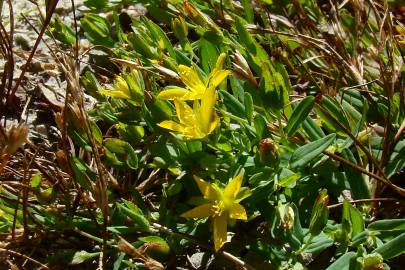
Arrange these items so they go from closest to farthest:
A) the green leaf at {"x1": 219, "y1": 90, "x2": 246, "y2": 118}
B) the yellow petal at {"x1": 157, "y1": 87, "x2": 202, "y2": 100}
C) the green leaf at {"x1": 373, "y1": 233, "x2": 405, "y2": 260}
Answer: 1. the green leaf at {"x1": 373, "y1": 233, "x2": 405, "y2": 260}
2. the yellow petal at {"x1": 157, "y1": 87, "x2": 202, "y2": 100}
3. the green leaf at {"x1": 219, "y1": 90, "x2": 246, "y2": 118}

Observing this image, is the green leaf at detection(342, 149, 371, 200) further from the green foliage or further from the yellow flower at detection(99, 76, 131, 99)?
the yellow flower at detection(99, 76, 131, 99)

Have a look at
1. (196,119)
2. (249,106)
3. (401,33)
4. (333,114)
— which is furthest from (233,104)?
(401,33)

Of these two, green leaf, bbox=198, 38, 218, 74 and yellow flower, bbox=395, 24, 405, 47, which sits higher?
green leaf, bbox=198, 38, 218, 74

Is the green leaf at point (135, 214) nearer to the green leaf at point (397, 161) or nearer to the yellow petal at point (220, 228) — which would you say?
the yellow petal at point (220, 228)

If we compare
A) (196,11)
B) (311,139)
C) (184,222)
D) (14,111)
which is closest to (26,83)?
(14,111)

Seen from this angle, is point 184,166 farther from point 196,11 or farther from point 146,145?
point 196,11

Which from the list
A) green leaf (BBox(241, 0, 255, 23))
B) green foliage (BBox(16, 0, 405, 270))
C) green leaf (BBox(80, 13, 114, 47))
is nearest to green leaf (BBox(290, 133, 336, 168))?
green foliage (BBox(16, 0, 405, 270))

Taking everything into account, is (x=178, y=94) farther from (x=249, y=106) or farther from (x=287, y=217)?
(x=287, y=217)
